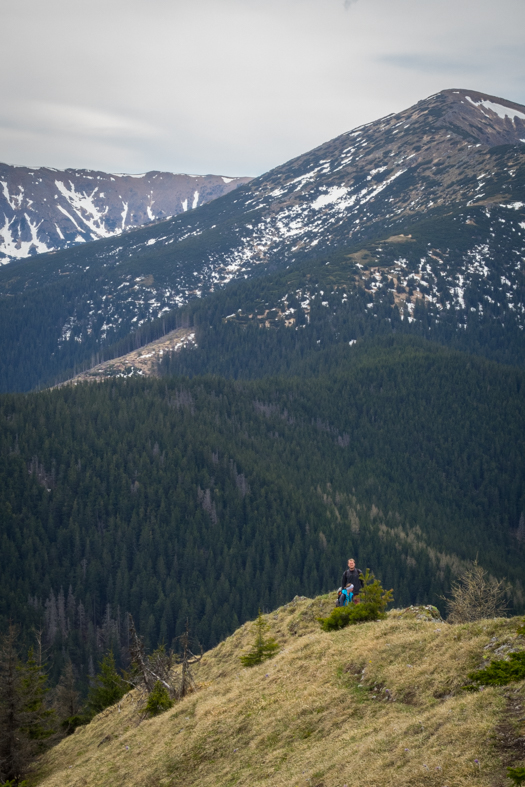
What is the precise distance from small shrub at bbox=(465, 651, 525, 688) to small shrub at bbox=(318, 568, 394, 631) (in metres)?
10.4

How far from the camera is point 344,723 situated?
2241 centimetres

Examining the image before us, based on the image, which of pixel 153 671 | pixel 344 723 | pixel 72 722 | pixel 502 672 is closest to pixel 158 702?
pixel 153 671

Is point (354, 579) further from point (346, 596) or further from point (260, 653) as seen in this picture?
point (260, 653)

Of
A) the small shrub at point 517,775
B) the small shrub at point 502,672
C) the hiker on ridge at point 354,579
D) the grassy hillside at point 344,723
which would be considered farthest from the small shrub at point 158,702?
the small shrub at point 517,775

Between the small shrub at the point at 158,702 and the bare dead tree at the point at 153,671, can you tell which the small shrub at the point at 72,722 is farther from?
the small shrub at the point at 158,702

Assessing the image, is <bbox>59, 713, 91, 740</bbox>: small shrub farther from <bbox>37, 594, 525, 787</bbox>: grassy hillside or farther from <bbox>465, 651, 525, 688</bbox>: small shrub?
<bbox>465, 651, 525, 688</bbox>: small shrub

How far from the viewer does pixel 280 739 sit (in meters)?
23.5

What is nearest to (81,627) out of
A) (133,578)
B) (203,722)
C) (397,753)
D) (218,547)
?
(133,578)

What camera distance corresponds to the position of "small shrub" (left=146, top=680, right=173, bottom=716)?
33953 mm

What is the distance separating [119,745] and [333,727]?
52.1 ft

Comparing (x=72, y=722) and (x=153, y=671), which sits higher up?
(x=153, y=671)

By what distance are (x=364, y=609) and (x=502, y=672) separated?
11.8 m

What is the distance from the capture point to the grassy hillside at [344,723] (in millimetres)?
17453

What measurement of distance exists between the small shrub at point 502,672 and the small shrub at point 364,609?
1041 centimetres
